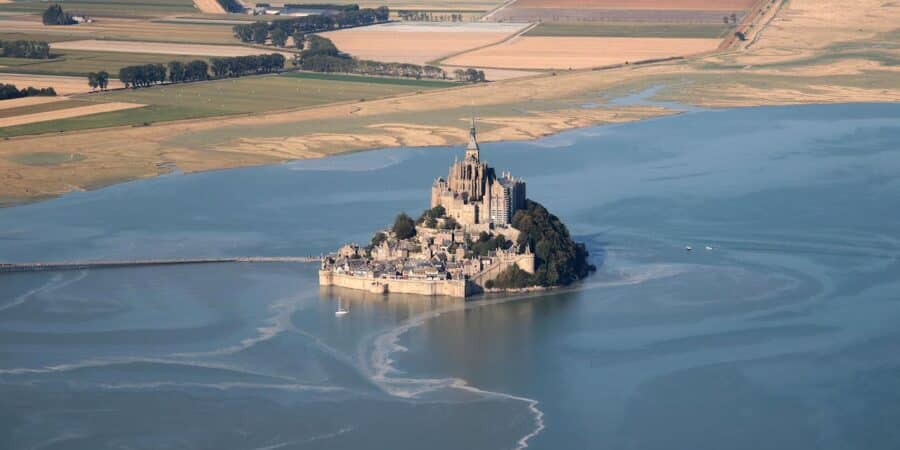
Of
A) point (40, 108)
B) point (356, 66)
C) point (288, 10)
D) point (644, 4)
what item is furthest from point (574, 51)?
point (40, 108)

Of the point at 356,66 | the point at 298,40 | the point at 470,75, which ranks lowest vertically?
the point at 470,75

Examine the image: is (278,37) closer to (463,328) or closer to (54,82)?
(54,82)

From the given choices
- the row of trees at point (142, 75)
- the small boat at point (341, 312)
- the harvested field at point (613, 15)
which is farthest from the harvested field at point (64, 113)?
the harvested field at point (613, 15)

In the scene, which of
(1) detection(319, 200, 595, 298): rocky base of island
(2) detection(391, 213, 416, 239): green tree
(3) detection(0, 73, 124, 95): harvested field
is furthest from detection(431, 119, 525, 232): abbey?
(3) detection(0, 73, 124, 95): harvested field

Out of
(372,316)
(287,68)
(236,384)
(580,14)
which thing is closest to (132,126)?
(287,68)

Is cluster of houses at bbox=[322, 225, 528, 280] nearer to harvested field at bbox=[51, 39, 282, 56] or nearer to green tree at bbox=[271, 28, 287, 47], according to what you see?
harvested field at bbox=[51, 39, 282, 56]

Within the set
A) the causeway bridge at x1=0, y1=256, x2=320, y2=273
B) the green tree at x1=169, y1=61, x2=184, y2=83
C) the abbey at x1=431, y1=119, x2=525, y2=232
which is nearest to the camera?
the causeway bridge at x1=0, y1=256, x2=320, y2=273

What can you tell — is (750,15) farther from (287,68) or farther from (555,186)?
(555,186)

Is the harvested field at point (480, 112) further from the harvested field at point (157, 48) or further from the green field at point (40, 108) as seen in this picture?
the harvested field at point (157, 48)
